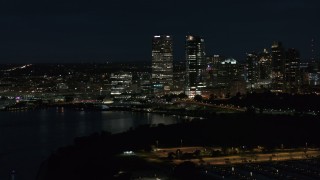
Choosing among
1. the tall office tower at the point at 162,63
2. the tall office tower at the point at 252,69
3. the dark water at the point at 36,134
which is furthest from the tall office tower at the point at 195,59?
the dark water at the point at 36,134

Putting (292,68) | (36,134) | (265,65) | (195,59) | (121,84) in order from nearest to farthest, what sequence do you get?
(36,134) → (292,68) → (195,59) → (265,65) → (121,84)

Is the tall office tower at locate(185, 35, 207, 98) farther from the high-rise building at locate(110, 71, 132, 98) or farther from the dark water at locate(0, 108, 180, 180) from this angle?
the dark water at locate(0, 108, 180, 180)

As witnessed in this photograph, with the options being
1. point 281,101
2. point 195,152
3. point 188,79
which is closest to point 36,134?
point 195,152

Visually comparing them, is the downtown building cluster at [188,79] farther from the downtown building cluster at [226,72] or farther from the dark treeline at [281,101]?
the dark treeline at [281,101]

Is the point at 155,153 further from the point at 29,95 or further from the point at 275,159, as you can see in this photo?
the point at 29,95

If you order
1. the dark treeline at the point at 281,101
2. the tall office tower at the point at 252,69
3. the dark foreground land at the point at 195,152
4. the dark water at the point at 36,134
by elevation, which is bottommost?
the dark water at the point at 36,134

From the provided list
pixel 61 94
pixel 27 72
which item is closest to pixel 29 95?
pixel 61 94

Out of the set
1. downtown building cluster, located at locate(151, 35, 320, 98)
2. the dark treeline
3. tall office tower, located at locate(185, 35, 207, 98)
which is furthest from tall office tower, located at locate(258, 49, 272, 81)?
the dark treeline

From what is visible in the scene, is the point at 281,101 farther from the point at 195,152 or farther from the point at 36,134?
the point at 195,152
